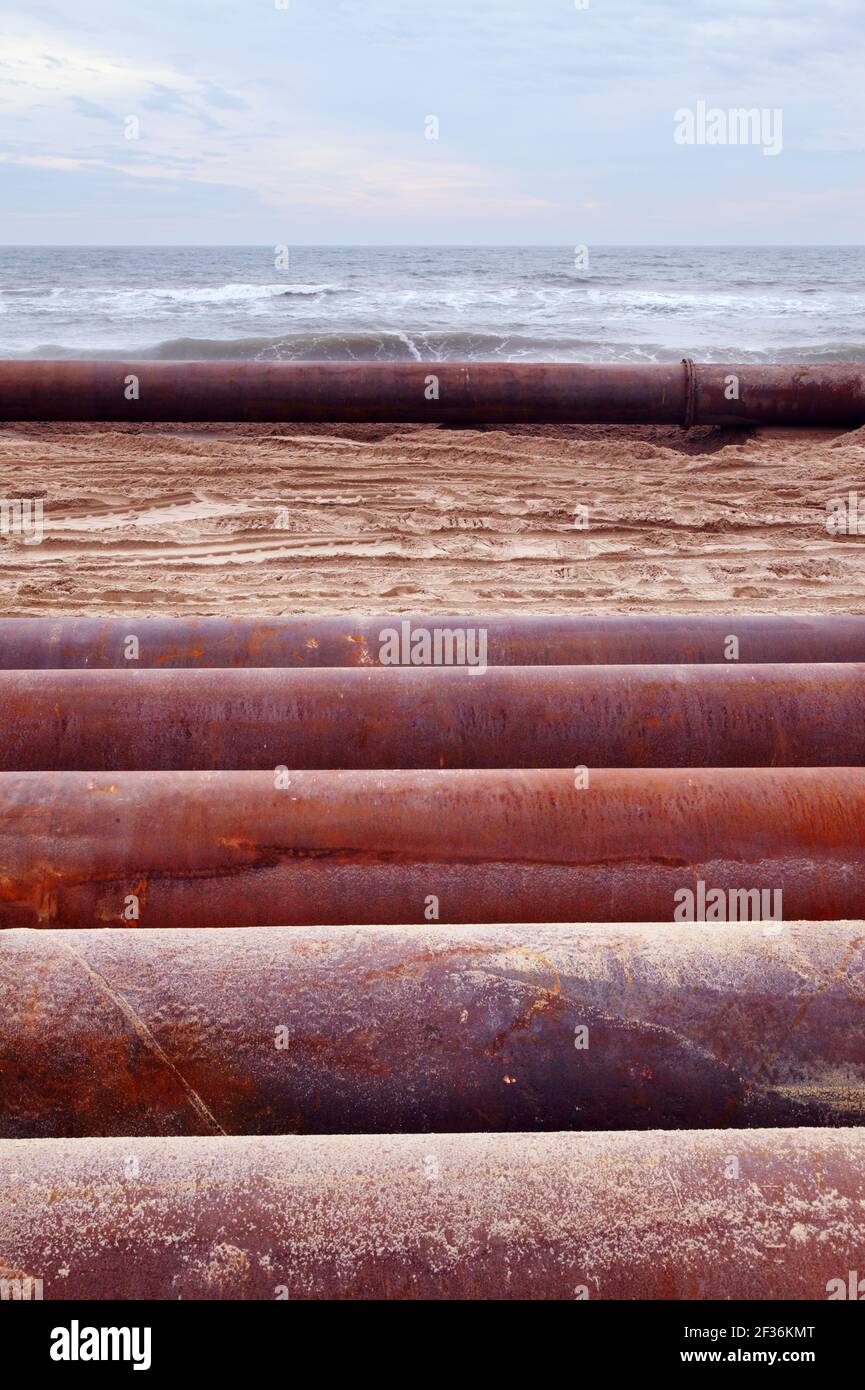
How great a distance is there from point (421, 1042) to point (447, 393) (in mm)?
7157

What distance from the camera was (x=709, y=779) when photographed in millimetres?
2051

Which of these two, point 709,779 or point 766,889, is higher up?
point 709,779

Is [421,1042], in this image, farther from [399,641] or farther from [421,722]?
[399,641]

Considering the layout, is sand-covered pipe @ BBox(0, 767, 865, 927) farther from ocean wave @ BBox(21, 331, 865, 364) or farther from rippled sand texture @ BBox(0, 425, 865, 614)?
ocean wave @ BBox(21, 331, 865, 364)

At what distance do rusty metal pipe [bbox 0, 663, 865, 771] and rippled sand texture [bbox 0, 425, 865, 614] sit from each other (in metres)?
2.03

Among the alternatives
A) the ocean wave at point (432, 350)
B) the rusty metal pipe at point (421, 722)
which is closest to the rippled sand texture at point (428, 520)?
the rusty metal pipe at point (421, 722)

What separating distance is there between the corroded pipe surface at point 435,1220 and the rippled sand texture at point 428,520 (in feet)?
11.5

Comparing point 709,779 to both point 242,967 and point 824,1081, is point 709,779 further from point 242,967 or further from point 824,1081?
point 242,967

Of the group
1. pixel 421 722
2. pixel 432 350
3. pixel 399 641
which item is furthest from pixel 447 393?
pixel 432 350

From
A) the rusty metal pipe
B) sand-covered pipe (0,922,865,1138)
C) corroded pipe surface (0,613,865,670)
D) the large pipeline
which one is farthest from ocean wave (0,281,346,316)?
sand-covered pipe (0,922,865,1138)

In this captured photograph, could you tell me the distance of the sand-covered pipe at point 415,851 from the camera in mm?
1834

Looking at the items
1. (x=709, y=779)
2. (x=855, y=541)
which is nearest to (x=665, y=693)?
(x=709, y=779)

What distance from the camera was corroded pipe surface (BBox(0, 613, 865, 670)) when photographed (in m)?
2.89
